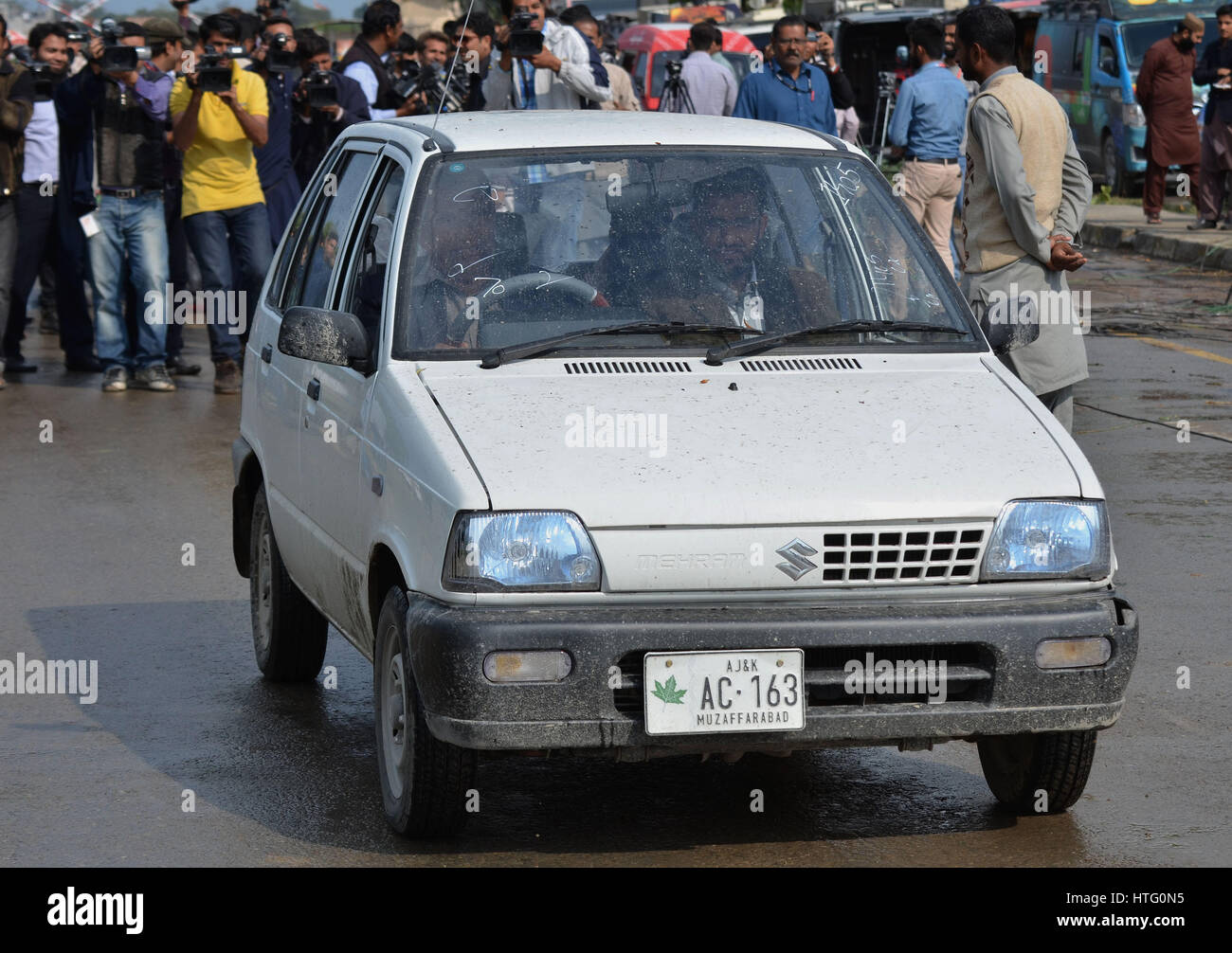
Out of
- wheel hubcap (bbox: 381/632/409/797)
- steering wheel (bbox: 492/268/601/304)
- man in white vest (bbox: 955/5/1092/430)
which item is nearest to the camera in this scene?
wheel hubcap (bbox: 381/632/409/797)

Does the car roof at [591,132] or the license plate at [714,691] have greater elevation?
the car roof at [591,132]

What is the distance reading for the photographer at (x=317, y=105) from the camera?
12.9 meters

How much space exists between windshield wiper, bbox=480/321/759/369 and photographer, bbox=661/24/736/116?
11.6m

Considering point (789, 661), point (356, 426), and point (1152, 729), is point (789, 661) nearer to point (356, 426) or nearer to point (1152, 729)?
point (356, 426)

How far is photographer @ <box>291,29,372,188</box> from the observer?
12867 millimetres

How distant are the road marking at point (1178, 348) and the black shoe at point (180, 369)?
6466 millimetres

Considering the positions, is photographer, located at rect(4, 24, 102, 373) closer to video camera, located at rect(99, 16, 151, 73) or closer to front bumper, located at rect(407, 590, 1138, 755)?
video camera, located at rect(99, 16, 151, 73)

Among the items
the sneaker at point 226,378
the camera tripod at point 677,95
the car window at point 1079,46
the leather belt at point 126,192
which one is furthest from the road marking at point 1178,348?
the car window at point 1079,46

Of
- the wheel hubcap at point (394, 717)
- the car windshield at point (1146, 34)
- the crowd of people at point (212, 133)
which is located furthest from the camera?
the car windshield at point (1146, 34)

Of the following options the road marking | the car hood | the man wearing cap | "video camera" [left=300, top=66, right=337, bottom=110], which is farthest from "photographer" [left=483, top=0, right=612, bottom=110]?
the man wearing cap

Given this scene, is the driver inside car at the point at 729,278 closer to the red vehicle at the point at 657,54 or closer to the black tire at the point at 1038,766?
the black tire at the point at 1038,766

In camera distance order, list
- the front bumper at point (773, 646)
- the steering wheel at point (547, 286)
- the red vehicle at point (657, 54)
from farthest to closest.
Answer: the red vehicle at point (657, 54) < the steering wheel at point (547, 286) < the front bumper at point (773, 646)
